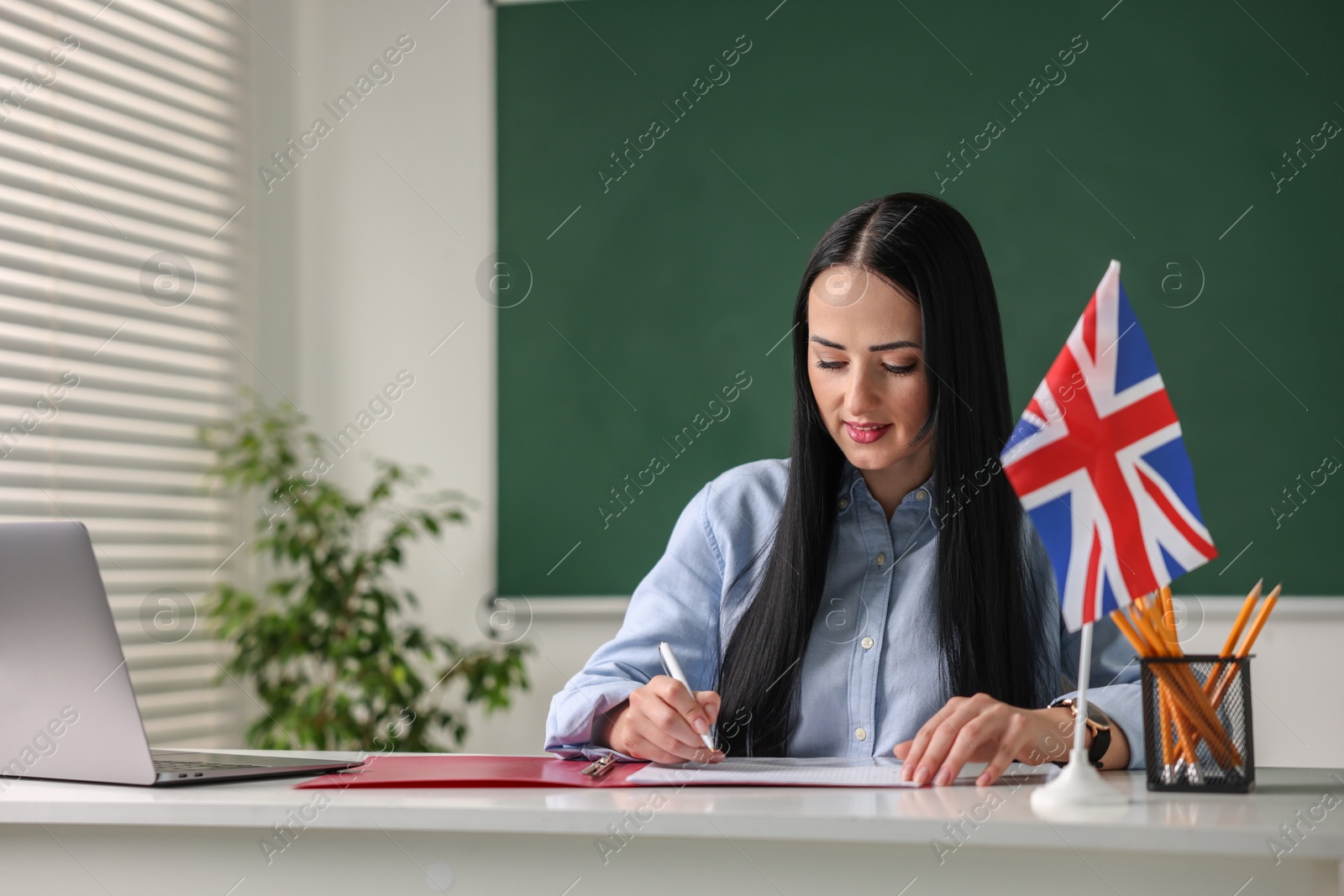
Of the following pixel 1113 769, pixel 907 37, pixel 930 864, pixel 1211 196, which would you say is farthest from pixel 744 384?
pixel 930 864

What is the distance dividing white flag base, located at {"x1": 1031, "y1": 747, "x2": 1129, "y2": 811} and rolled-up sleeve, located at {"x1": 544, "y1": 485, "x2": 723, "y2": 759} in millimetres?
542

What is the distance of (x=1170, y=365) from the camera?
2934 mm

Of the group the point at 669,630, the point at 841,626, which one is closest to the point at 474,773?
the point at 669,630

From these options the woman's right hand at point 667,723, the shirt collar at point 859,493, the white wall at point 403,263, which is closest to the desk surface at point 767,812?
the woman's right hand at point 667,723

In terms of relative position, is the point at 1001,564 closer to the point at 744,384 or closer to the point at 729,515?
the point at 729,515

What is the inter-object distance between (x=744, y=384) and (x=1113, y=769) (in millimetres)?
2029

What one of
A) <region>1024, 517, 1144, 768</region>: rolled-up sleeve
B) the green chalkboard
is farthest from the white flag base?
the green chalkboard

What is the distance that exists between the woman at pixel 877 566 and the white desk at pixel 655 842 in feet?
1.11

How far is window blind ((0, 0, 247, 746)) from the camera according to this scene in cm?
275

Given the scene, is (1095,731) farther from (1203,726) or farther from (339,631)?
(339,631)

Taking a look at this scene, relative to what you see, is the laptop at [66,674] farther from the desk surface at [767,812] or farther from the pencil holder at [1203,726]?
the pencil holder at [1203,726]

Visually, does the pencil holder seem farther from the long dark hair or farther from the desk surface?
the long dark hair

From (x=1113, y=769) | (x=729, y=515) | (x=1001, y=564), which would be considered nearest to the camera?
(x=1113, y=769)

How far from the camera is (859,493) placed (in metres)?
1.57
